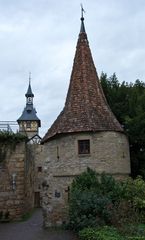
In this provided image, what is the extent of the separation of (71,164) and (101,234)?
6.06 meters

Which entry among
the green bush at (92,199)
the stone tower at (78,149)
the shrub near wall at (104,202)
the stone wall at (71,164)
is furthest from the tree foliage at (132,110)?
the green bush at (92,199)

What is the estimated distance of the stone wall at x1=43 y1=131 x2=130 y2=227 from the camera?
1650 cm

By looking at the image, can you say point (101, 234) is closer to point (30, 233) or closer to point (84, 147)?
point (30, 233)

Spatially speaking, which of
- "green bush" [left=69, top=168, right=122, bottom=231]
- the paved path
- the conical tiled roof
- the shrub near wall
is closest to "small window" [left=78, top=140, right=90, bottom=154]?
the conical tiled roof

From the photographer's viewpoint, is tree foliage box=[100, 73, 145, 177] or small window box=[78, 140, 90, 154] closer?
small window box=[78, 140, 90, 154]

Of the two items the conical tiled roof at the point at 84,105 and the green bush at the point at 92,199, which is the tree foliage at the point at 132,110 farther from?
the green bush at the point at 92,199

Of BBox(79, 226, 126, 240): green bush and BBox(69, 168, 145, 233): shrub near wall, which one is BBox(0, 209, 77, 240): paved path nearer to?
BBox(69, 168, 145, 233): shrub near wall

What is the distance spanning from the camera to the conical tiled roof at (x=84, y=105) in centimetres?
1703

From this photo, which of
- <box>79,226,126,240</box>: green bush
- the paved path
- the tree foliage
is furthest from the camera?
the tree foliage

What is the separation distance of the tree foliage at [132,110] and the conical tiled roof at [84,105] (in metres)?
2.07

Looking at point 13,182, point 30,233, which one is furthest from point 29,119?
point 30,233

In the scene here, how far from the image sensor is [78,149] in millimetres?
16750

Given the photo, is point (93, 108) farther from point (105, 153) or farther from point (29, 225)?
point (29, 225)

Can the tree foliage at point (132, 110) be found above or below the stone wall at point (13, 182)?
above
